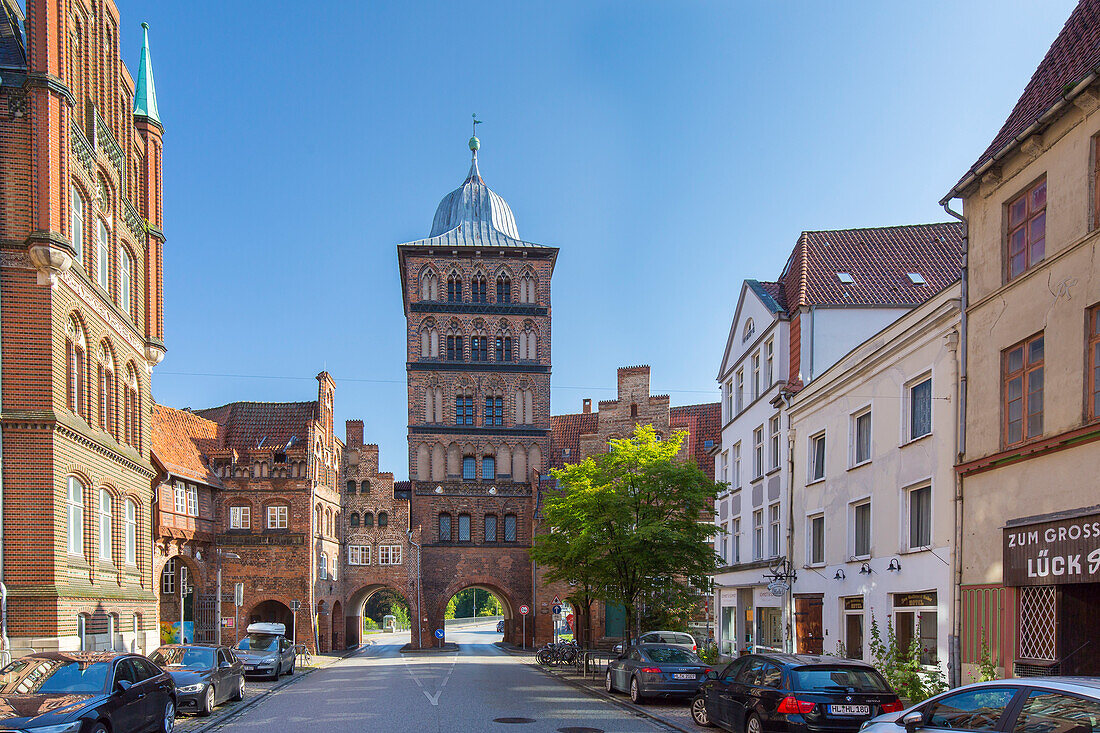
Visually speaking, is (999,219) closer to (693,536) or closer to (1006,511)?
(1006,511)

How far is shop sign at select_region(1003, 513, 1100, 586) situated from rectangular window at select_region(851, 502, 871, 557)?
272 inches

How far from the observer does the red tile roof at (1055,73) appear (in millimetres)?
15398

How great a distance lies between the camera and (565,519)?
3219cm

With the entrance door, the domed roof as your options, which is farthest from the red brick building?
the domed roof

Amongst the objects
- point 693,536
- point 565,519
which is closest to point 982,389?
point 693,536

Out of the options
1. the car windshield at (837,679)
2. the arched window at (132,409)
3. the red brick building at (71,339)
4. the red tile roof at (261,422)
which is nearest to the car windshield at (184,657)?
the red brick building at (71,339)

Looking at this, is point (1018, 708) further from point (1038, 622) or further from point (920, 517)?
point (920, 517)

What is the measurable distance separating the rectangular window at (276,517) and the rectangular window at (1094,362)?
4230 cm

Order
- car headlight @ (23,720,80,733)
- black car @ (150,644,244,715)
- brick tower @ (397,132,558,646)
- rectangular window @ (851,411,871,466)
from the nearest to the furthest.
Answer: car headlight @ (23,720,80,733), black car @ (150,644,244,715), rectangular window @ (851,411,871,466), brick tower @ (397,132,558,646)

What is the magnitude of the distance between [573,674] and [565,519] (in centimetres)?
540

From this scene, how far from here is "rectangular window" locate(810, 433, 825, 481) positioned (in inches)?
1003

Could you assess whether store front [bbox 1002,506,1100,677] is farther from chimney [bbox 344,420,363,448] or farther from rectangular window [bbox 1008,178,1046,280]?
chimney [bbox 344,420,363,448]

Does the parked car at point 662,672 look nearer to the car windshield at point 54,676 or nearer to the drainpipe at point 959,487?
the drainpipe at point 959,487

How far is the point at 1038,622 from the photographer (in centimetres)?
1452
